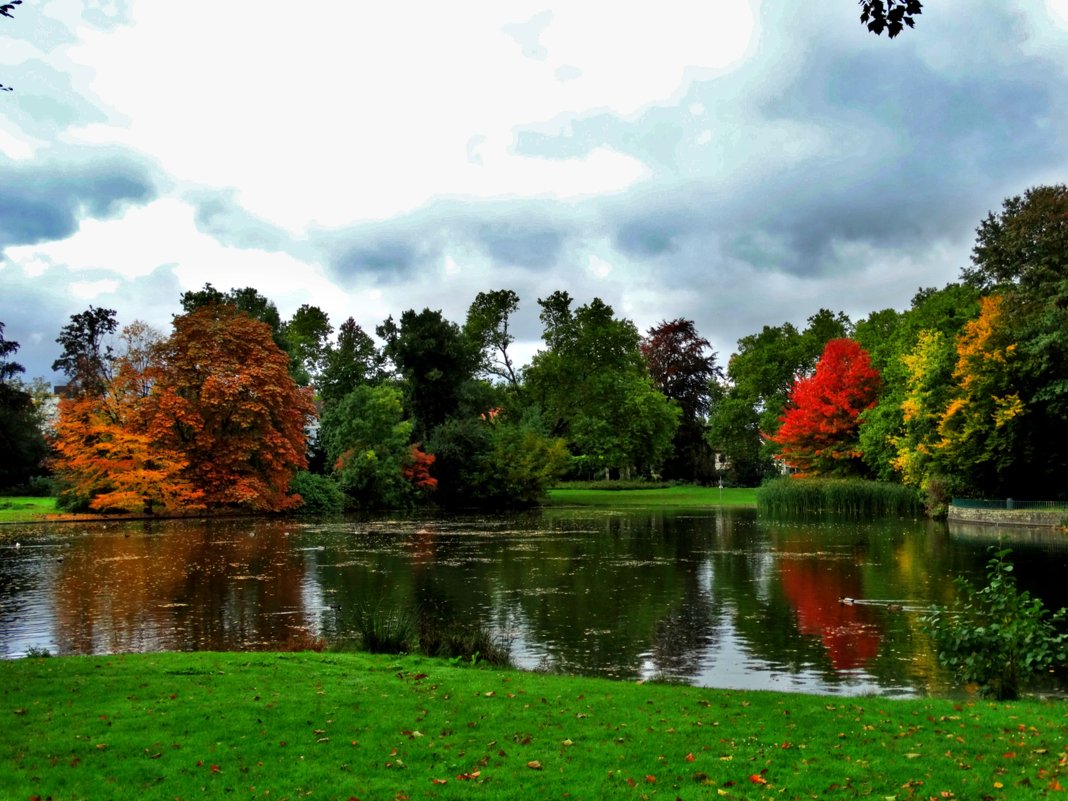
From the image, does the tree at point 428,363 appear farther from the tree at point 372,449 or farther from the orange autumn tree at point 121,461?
the orange autumn tree at point 121,461

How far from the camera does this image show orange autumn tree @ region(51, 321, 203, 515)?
146ft

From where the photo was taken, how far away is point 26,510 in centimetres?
4647

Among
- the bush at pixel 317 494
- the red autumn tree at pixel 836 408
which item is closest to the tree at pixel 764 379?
the red autumn tree at pixel 836 408

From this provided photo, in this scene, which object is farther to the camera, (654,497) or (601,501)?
(654,497)

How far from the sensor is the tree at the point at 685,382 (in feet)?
294

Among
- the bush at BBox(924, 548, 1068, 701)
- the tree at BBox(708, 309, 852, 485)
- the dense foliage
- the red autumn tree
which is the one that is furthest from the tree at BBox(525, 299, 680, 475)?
the bush at BBox(924, 548, 1068, 701)

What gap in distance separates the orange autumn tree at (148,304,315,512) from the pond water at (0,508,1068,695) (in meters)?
9.82

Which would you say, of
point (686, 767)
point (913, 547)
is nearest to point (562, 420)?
point (913, 547)

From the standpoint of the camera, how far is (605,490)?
78062mm

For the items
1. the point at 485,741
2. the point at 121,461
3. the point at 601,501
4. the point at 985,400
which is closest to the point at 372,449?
the point at 121,461

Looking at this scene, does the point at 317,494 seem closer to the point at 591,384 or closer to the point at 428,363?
the point at 428,363

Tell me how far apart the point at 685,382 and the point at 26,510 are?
2440 inches

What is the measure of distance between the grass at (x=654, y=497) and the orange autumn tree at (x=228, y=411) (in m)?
21.8

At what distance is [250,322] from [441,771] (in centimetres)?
4611
